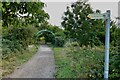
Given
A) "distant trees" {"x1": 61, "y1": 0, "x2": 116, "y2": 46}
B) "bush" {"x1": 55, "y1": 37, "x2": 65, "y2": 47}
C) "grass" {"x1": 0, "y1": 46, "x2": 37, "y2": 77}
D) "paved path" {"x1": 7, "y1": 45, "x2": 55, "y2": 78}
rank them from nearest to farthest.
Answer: "paved path" {"x1": 7, "y1": 45, "x2": 55, "y2": 78}
"grass" {"x1": 0, "y1": 46, "x2": 37, "y2": 77}
"distant trees" {"x1": 61, "y1": 0, "x2": 116, "y2": 46}
"bush" {"x1": 55, "y1": 37, "x2": 65, "y2": 47}

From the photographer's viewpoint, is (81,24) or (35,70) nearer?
(35,70)

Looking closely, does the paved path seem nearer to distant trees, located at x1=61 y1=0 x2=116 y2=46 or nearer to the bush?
distant trees, located at x1=61 y1=0 x2=116 y2=46

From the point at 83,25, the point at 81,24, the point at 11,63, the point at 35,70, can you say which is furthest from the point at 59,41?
the point at 35,70

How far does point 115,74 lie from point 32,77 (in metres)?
3.51

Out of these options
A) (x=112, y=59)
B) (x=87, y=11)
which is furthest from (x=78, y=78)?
(x=87, y=11)

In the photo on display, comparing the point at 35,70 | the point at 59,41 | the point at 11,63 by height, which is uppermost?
the point at 35,70

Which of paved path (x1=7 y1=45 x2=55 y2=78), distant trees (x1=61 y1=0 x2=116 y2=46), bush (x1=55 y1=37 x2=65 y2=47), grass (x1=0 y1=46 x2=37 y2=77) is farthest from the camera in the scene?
bush (x1=55 y1=37 x2=65 y2=47)

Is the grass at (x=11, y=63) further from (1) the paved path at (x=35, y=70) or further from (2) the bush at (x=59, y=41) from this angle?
(2) the bush at (x=59, y=41)

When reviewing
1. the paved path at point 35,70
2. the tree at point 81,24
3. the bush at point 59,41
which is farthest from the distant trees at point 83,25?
the bush at point 59,41

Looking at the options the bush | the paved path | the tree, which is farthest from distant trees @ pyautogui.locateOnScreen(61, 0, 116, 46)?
the bush

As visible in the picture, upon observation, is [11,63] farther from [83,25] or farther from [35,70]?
[83,25]

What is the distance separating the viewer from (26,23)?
6.75m

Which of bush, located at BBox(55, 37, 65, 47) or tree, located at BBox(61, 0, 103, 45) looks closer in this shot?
tree, located at BBox(61, 0, 103, 45)

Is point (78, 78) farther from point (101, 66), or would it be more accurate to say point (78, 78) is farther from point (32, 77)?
point (32, 77)
